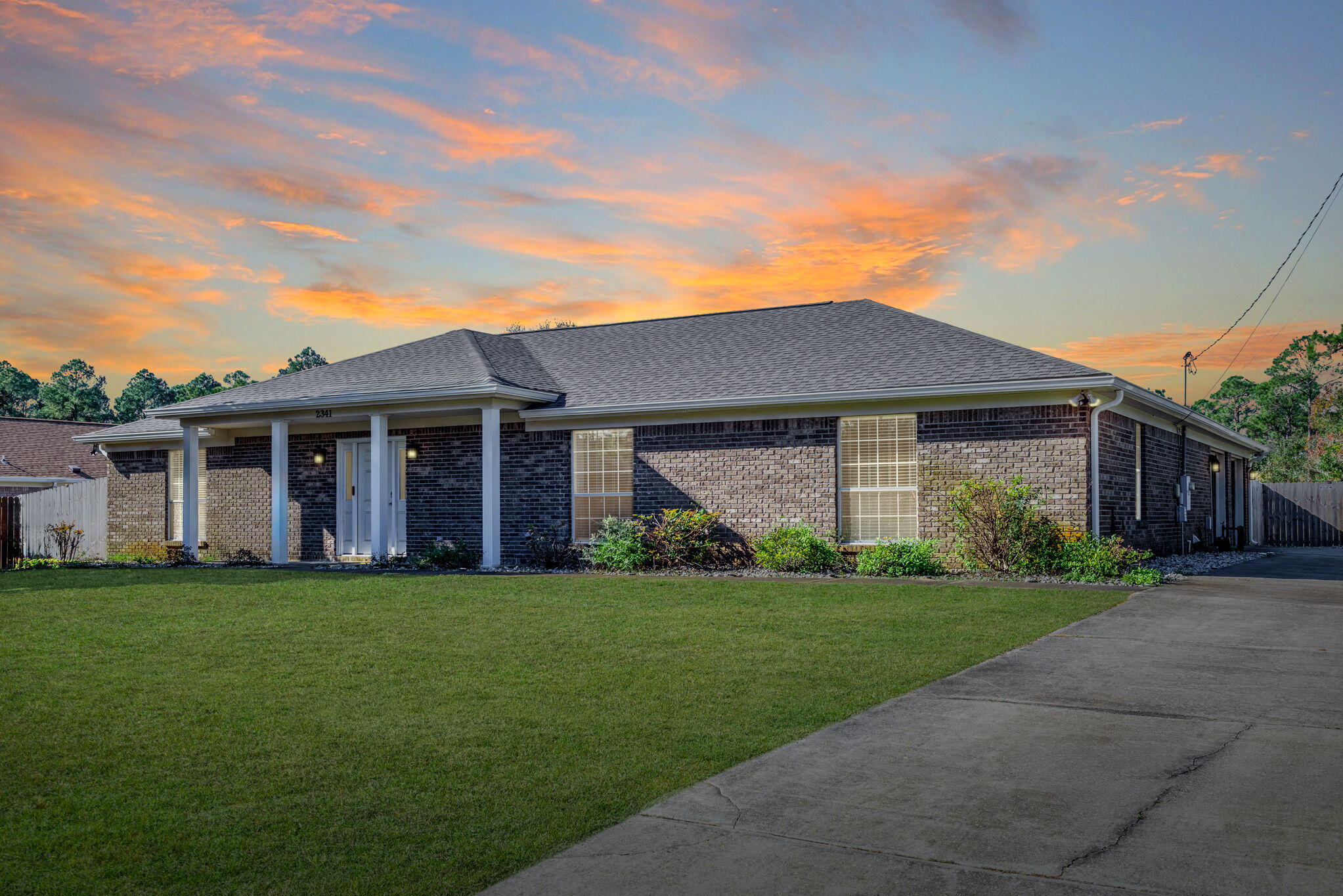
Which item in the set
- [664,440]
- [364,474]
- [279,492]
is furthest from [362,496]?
[664,440]

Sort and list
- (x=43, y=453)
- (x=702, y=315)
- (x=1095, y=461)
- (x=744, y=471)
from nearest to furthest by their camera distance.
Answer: (x=1095, y=461), (x=744, y=471), (x=702, y=315), (x=43, y=453)

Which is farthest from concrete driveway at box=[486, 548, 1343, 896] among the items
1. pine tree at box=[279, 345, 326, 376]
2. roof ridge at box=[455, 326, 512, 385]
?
pine tree at box=[279, 345, 326, 376]

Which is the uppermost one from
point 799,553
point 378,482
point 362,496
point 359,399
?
point 359,399

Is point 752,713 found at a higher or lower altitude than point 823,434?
lower

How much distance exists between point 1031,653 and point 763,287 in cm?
2230

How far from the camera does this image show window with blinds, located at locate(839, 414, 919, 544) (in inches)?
646

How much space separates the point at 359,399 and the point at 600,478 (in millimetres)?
4640

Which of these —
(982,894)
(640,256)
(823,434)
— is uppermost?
(640,256)

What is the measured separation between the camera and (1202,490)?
2383 centimetres

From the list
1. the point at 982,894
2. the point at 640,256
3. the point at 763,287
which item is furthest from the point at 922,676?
the point at 763,287

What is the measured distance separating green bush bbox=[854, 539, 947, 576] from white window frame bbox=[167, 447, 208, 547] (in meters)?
15.2

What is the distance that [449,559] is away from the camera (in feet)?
60.1

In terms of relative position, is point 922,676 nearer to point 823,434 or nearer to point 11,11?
point 823,434

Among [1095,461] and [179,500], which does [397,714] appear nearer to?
[1095,461]
